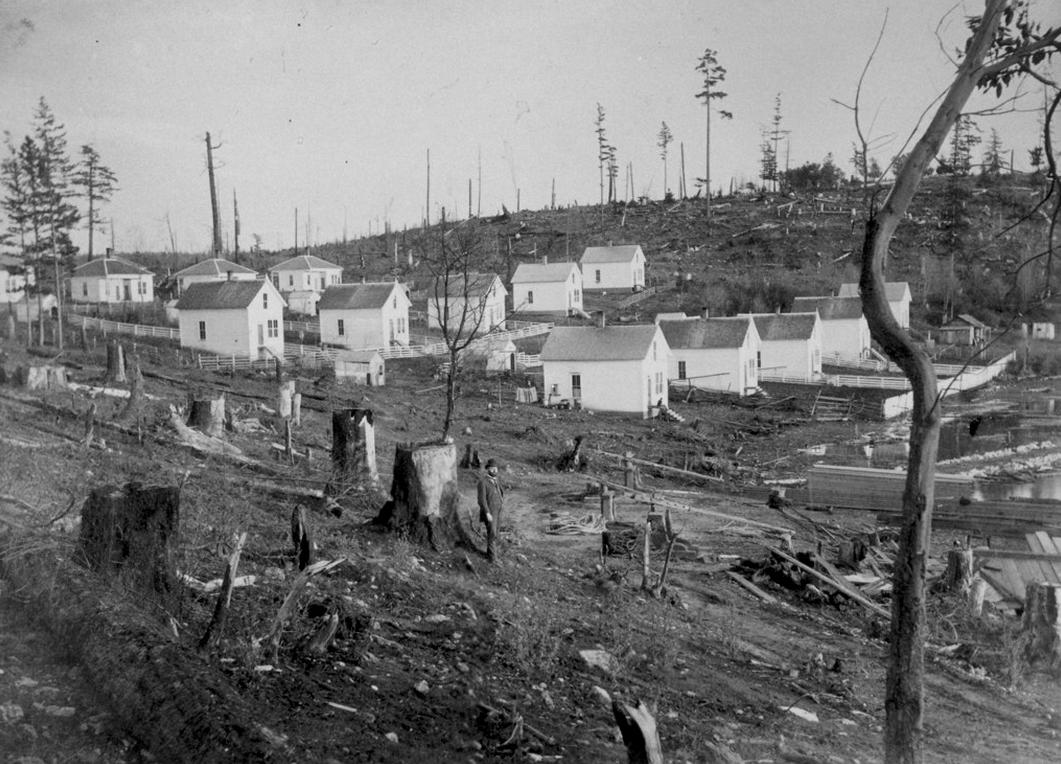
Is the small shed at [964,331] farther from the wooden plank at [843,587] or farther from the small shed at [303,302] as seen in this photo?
the wooden plank at [843,587]

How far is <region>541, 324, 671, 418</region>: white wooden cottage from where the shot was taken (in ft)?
133

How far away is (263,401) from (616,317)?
38.4m

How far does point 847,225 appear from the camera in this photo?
3615 inches

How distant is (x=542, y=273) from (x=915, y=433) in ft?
208

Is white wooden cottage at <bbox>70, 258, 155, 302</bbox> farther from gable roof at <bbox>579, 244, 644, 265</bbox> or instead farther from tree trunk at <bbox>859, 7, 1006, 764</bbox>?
tree trunk at <bbox>859, 7, 1006, 764</bbox>

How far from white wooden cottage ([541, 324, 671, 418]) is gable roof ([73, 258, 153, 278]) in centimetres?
3390

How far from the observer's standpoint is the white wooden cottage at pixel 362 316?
5322 centimetres

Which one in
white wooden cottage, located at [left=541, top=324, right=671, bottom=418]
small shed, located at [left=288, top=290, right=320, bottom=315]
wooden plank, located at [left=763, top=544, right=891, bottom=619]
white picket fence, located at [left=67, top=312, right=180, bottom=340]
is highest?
small shed, located at [left=288, top=290, right=320, bottom=315]

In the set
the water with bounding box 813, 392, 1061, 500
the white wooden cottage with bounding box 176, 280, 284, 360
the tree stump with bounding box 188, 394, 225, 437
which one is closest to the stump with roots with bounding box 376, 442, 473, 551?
the tree stump with bounding box 188, 394, 225, 437

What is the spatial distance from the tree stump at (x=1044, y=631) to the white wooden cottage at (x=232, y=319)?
40161 mm

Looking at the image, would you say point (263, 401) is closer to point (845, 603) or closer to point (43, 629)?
point (845, 603)

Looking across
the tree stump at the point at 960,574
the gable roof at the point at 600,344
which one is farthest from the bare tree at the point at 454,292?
the tree stump at the point at 960,574

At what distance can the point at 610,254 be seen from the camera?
78.9 meters

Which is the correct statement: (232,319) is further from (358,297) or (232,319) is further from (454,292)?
(454,292)
